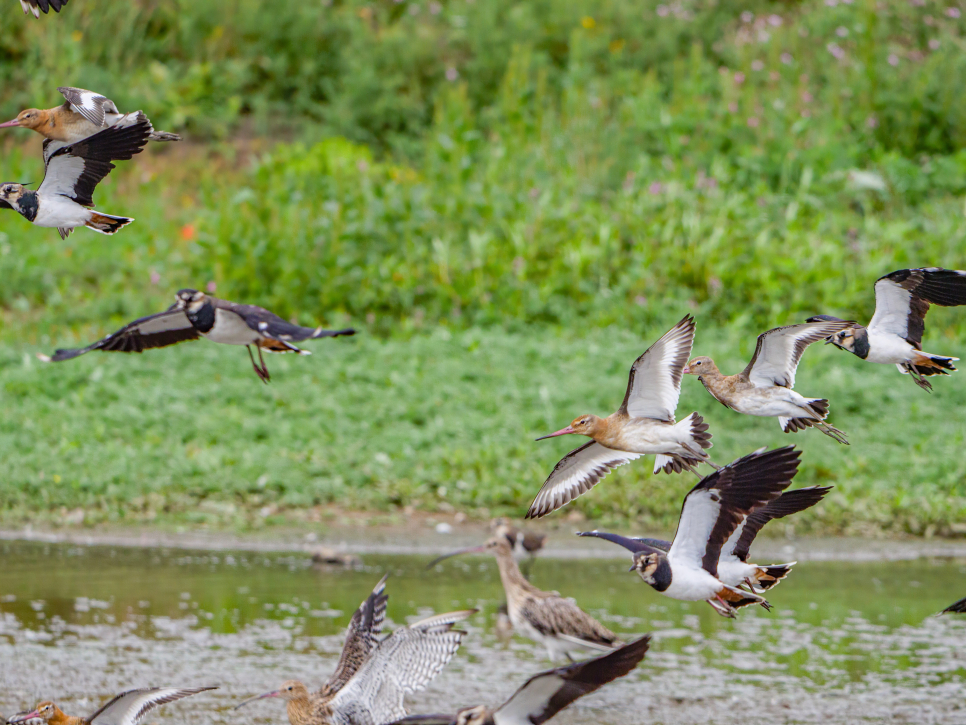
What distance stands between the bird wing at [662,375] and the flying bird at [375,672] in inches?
41.4

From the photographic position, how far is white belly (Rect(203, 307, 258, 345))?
3727mm

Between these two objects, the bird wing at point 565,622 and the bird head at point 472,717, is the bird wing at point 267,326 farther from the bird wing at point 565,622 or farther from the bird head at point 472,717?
the bird wing at point 565,622

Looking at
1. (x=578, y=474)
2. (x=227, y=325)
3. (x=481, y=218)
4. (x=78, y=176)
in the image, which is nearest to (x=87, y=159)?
(x=78, y=176)

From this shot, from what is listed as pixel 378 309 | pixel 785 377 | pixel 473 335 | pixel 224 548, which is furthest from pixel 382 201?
pixel 785 377

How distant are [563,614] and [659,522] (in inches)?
105

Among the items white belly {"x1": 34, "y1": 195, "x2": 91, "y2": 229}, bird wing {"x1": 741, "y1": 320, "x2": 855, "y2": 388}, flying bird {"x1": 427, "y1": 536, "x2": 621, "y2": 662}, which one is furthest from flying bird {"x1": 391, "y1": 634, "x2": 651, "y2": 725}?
flying bird {"x1": 427, "y1": 536, "x2": 621, "y2": 662}

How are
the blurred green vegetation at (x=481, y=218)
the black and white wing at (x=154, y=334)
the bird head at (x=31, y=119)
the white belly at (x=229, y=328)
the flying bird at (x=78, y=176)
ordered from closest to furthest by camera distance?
the flying bird at (x=78, y=176) → the bird head at (x=31, y=119) → the white belly at (x=229, y=328) → the black and white wing at (x=154, y=334) → the blurred green vegetation at (x=481, y=218)

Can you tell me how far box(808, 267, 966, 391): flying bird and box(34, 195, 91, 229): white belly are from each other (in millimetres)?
2177

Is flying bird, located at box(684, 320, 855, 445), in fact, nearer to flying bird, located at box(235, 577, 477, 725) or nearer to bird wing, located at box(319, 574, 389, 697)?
flying bird, located at box(235, 577, 477, 725)

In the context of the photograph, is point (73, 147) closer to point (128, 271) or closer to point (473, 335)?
point (473, 335)

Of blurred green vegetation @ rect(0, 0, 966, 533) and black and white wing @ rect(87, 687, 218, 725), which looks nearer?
black and white wing @ rect(87, 687, 218, 725)

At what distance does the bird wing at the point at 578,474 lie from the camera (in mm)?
4418

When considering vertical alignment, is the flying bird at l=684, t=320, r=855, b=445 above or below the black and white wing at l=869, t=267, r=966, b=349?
below

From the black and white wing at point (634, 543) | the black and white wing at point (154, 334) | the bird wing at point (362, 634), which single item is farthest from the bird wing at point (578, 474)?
the black and white wing at point (154, 334)
